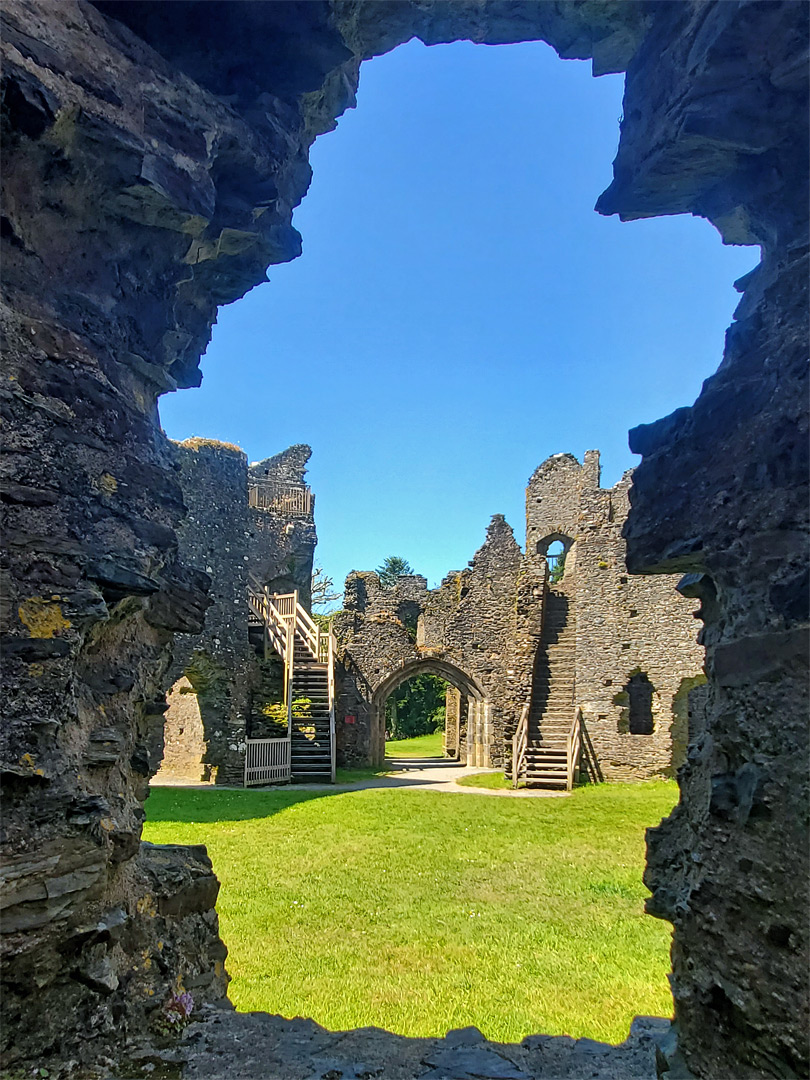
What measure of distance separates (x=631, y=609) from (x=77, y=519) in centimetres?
1793

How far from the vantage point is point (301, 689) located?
20953 mm

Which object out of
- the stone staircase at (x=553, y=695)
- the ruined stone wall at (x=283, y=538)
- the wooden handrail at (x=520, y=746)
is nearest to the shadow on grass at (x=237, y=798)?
the wooden handrail at (x=520, y=746)

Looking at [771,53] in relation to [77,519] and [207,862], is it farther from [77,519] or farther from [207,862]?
[207,862]

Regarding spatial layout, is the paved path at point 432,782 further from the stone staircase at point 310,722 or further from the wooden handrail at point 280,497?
the wooden handrail at point 280,497

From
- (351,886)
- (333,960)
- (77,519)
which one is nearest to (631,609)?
(351,886)

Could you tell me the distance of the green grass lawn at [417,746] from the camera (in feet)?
101

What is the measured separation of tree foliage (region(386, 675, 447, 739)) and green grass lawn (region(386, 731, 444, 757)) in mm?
668

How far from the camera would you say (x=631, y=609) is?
1908 centimetres

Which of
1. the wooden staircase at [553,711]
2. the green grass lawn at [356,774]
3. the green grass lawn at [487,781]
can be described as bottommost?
the green grass lawn at [356,774]

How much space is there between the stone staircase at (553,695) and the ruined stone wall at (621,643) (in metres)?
0.77

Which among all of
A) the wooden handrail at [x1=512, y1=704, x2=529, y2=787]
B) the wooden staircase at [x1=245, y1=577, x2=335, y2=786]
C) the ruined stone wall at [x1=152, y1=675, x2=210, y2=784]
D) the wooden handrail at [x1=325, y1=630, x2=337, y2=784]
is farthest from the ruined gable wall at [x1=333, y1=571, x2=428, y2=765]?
the wooden handrail at [x1=512, y1=704, x2=529, y2=787]

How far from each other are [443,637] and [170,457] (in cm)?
2040

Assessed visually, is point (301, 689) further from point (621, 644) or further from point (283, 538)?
point (621, 644)

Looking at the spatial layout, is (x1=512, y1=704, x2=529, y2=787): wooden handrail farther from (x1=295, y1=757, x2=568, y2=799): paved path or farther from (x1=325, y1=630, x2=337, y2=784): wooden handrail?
(x1=325, y1=630, x2=337, y2=784): wooden handrail
